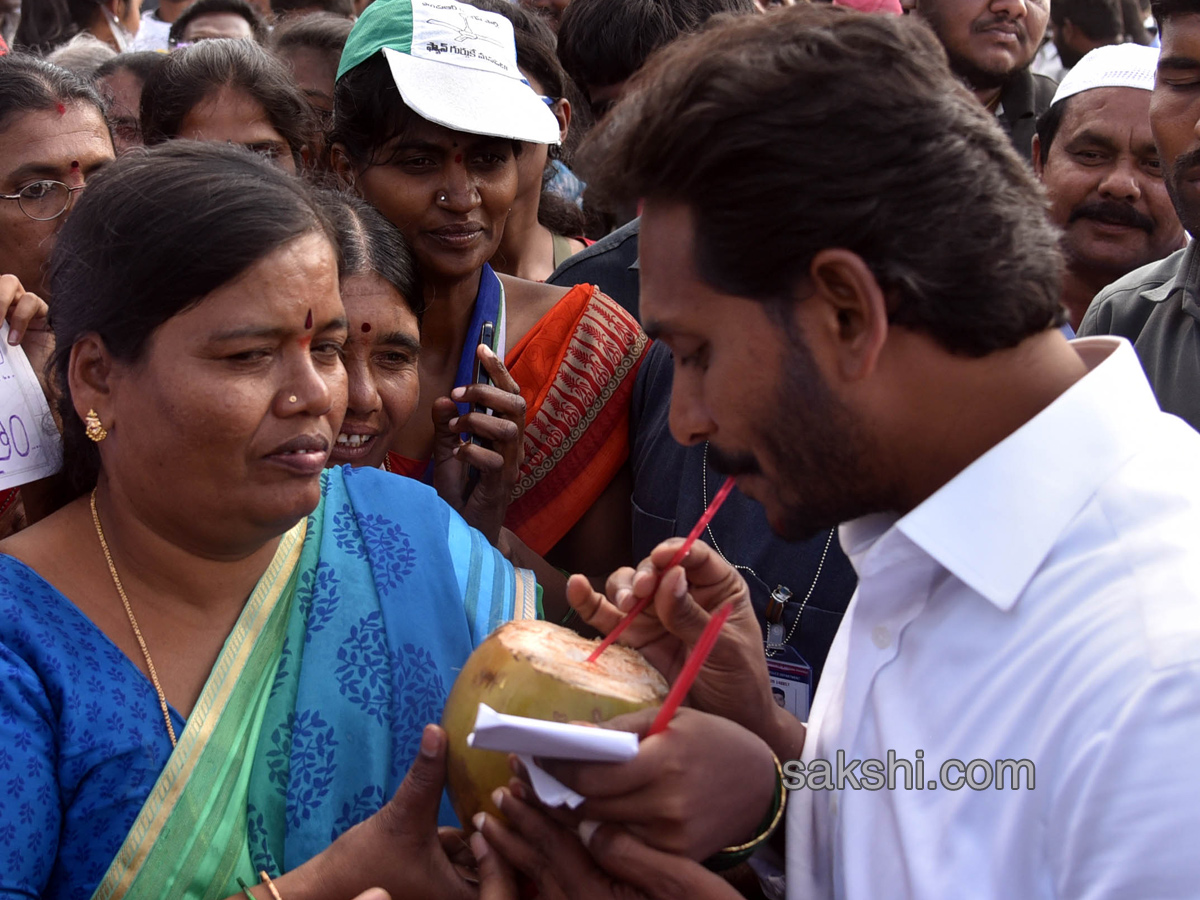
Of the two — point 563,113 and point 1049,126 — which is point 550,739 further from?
point 1049,126

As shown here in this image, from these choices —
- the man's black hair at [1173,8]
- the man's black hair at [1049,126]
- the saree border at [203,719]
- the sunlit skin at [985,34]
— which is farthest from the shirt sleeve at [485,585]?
the sunlit skin at [985,34]

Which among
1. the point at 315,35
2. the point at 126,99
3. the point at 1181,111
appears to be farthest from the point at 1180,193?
the point at 126,99

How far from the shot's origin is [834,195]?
1.53 meters

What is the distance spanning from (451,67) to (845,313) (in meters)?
1.93

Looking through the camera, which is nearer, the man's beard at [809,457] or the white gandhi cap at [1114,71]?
the man's beard at [809,457]

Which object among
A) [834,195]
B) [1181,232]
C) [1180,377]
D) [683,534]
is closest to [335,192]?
[683,534]

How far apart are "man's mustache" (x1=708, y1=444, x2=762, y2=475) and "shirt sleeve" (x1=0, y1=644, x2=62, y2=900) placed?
1192 mm

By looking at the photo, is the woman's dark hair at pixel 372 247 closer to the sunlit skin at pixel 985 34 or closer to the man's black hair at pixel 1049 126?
the man's black hair at pixel 1049 126

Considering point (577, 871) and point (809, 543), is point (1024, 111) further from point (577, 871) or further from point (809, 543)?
point (577, 871)

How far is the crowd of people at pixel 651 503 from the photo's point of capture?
1.47 meters

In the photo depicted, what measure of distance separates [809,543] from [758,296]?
104 centimetres

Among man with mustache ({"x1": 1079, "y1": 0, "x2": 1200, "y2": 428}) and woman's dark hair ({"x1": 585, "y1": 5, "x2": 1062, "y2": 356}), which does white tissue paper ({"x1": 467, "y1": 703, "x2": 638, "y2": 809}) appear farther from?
man with mustache ({"x1": 1079, "y1": 0, "x2": 1200, "y2": 428})

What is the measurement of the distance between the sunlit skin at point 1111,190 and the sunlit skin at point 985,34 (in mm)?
1118

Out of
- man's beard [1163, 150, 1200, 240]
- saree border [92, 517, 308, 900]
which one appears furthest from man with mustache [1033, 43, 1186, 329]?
saree border [92, 517, 308, 900]
